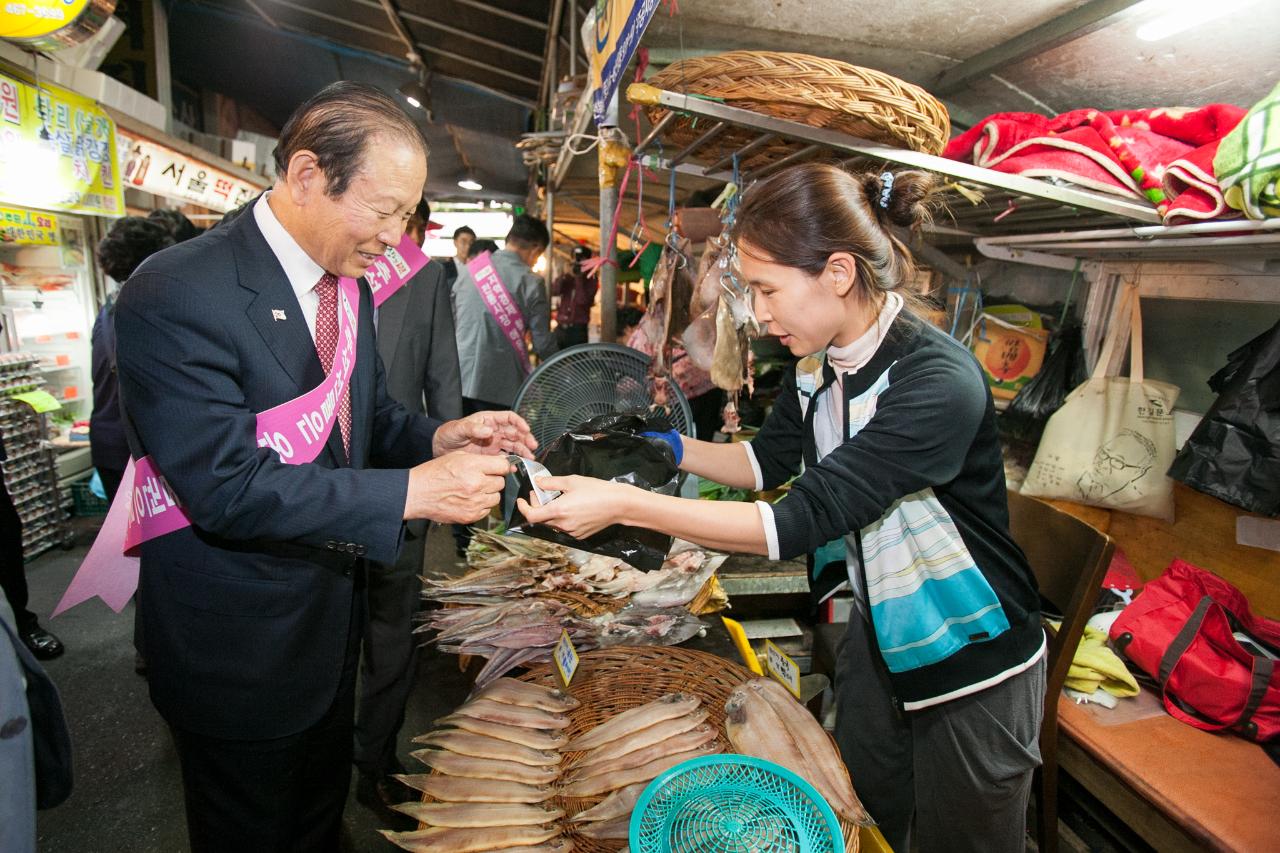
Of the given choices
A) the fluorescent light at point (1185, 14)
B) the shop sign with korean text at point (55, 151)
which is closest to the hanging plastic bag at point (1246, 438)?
the fluorescent light at point (1185, 14)

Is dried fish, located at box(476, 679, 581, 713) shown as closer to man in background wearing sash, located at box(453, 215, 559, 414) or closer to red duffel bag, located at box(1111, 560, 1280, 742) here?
red duffel bag, located at box(1111, 560, 1280, 742)

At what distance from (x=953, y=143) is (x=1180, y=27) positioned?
825 millimetres

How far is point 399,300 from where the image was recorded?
8.42 ft

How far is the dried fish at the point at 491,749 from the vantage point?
156cm

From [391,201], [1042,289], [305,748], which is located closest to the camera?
[391,201]

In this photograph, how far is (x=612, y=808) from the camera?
4.54 ft

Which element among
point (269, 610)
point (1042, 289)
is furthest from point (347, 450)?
point (1042, 289)

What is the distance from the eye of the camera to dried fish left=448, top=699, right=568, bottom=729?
1.66 m

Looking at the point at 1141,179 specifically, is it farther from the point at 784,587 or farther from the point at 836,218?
the point at 784,587

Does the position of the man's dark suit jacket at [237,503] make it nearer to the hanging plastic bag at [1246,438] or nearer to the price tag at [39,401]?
the hanging plastic bag at [1246,438]

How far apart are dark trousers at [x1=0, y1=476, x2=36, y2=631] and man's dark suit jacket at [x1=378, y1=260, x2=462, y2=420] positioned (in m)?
2.26

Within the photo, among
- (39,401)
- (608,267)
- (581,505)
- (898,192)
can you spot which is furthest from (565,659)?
(39,401)

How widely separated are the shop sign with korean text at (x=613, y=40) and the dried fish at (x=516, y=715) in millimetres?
1880

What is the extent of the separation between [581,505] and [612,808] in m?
0.67
